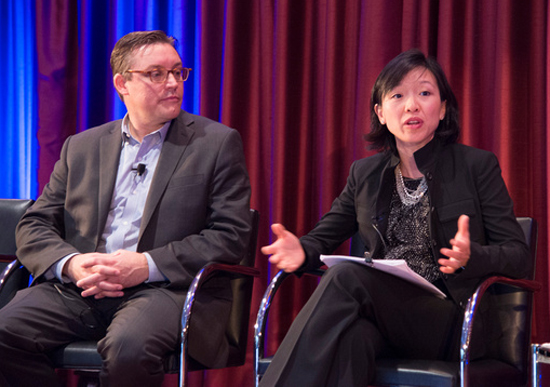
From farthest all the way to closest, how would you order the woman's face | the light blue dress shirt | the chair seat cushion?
the light blue dress shirt
the woman's face
the chair seat cushion

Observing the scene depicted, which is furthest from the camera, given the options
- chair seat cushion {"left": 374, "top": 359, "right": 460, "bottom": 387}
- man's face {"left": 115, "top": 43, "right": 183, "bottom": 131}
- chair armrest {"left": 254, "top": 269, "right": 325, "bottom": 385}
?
man's face {"left": 115, "top": 43, "right": 183, "bottom": 131}

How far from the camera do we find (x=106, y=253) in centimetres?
253

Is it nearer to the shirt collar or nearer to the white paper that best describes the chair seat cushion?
the white paper

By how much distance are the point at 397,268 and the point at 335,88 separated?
1.36 m

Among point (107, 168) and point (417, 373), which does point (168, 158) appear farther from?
point (417, 373)

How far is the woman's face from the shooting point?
2.42 m

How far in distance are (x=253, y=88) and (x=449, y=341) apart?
1.69 m

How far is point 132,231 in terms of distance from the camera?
2574 mm

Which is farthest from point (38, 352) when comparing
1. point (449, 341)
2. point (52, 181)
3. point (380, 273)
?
point (449, 341)

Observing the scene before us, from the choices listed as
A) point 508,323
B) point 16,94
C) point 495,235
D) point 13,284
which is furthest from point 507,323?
point 16,94

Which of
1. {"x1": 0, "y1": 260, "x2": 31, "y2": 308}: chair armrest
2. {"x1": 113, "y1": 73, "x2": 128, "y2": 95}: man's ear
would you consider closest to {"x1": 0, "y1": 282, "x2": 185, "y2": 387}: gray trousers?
{"x1": 0, "y1": 260, "x2": 31, "y2": 308}: chair armrest

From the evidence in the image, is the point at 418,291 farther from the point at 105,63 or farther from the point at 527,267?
the point at 105,63

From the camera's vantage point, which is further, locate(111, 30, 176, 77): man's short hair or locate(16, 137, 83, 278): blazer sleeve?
locate(111, 30, 176, 77): man's short hair

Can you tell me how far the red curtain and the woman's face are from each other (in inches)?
21.0
